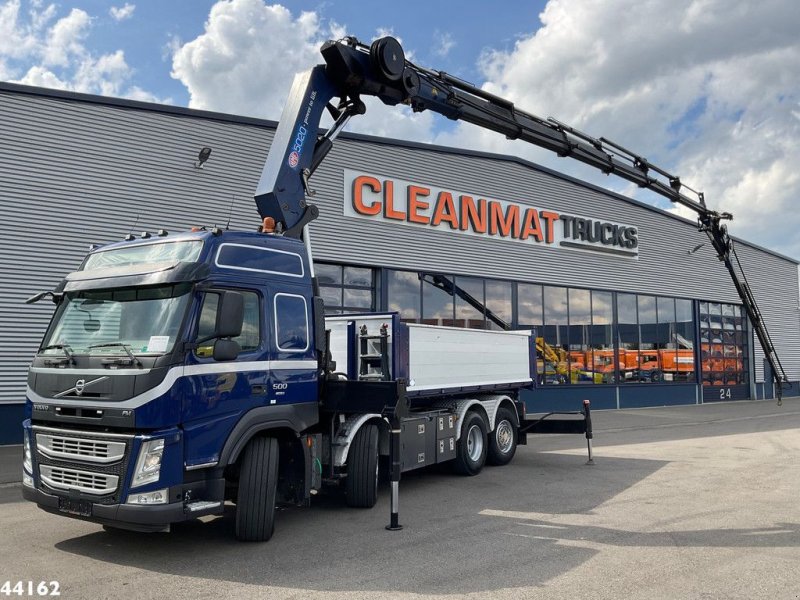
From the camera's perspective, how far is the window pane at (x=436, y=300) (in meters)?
19.5

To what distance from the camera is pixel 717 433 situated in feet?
53.9

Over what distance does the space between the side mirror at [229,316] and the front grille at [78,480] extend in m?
1.45

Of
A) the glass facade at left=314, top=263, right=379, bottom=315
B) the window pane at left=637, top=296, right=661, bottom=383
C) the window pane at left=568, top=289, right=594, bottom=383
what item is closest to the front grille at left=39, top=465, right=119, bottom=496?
the glass facade at left=314, top=263, right=379, bottom=315

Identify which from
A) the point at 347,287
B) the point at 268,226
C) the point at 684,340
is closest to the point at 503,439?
the point at 268,226

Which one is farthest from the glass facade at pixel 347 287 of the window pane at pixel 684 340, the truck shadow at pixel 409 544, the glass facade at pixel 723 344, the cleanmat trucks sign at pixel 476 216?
the glass facade at pixel 723 344

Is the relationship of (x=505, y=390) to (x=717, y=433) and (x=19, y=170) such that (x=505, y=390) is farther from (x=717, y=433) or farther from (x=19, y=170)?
(x=19, y=170)

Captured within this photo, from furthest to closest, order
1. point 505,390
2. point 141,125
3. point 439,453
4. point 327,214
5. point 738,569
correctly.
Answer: point 327,214 < point 141,125 < point 505,390 < point 439,453 < point 738,569

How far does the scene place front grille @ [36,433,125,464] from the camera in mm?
5641

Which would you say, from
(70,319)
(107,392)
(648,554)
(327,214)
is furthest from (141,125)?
(648,554)

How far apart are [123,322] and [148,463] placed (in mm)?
1384

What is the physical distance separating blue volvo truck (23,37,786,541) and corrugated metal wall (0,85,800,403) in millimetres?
7338

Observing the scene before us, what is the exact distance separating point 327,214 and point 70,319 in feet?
38.0

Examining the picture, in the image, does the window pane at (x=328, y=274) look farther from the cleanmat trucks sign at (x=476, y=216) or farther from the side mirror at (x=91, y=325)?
the side mirror at (x=91, y=325)

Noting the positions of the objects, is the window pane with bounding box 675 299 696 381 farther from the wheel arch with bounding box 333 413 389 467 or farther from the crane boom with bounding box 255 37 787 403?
the wheel arch with bounding box 333 413 389 467
